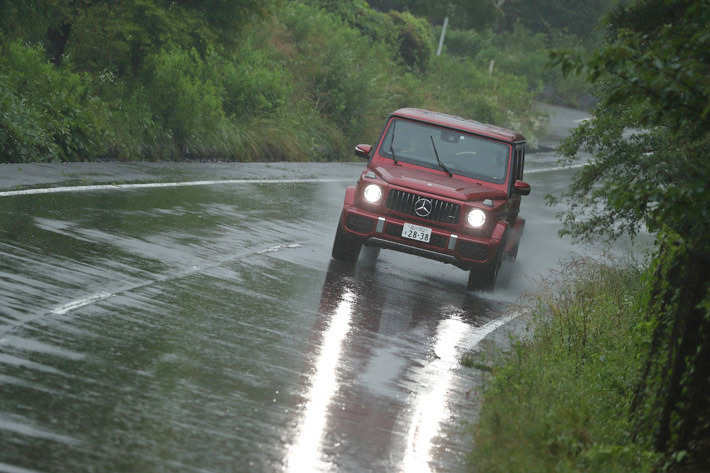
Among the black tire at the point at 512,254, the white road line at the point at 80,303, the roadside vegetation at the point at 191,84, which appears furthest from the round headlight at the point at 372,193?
the white road line at the point at 80,303

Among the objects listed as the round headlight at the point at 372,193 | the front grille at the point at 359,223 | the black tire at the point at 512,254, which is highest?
the round headlight at the point at 372,193

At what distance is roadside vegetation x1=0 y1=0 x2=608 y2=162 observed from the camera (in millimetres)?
20672

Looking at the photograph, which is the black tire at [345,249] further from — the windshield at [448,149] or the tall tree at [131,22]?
the tall tree at [131,22]

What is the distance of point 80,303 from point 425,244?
17.7 ft

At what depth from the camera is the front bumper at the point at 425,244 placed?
45.1 feet

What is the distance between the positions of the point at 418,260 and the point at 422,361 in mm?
7138

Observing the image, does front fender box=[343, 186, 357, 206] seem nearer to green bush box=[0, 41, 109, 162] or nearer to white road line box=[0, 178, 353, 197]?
white road line box=[0, 178, 353, 197]

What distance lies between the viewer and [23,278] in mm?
9930

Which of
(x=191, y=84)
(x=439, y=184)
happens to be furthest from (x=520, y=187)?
(x=191, y=84)

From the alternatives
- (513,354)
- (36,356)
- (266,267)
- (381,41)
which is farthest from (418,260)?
(381,41)

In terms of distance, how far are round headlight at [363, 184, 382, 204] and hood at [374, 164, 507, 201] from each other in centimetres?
17

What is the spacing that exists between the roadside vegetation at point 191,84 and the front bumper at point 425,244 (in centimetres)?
341

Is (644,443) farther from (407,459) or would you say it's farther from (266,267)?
(266,267)

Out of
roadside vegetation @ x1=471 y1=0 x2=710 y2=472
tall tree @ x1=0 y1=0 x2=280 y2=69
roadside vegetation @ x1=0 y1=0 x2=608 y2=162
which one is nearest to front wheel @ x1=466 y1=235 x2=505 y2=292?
roadside vegetation @ x1=0 y1=0 x2=608 y2=162
